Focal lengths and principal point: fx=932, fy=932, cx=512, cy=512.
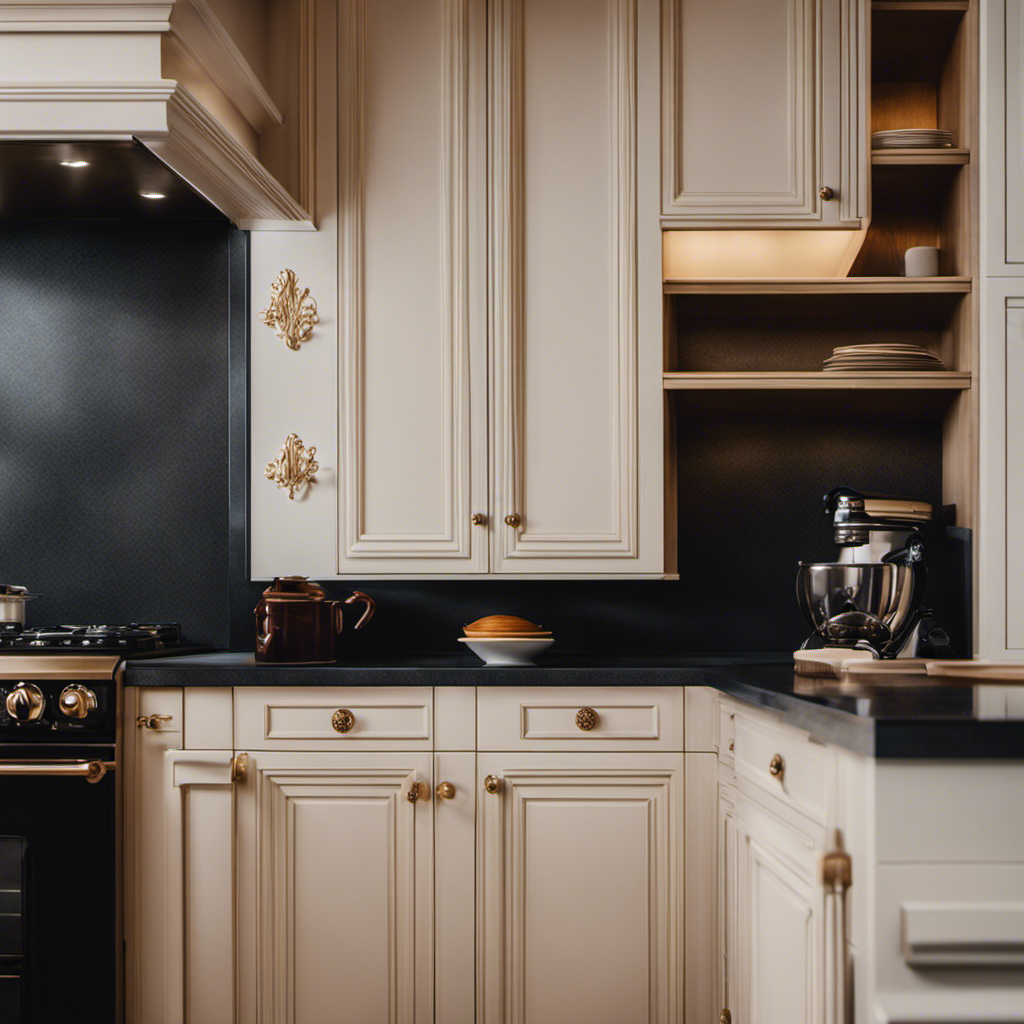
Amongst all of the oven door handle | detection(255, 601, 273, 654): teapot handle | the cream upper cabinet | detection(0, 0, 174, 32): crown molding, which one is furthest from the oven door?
the cream upper cabinet

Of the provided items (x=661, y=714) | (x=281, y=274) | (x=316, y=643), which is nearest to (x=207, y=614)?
(x=316, y=643)

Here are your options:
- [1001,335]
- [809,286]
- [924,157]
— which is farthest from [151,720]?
[924,157]

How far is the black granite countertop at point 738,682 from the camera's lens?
3.62 feet

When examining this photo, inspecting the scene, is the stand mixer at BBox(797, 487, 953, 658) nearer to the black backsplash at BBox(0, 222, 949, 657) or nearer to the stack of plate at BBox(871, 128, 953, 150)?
the black backsplash at BBox(0, 222, 949, 657)

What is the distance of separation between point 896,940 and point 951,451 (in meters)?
1.58

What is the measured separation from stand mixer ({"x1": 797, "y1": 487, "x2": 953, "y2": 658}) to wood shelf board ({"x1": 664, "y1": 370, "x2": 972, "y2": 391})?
26 cm

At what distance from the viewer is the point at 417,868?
6.30 feet

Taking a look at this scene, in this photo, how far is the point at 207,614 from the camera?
2498 millimetres

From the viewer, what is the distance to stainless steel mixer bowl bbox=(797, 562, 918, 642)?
197cm

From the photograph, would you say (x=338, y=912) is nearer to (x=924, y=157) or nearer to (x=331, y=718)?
(x=331, y=718)

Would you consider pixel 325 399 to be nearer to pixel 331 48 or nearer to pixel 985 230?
pixel 331 48

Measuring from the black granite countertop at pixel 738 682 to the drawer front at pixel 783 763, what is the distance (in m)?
0.05

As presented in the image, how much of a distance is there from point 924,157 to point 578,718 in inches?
61.4

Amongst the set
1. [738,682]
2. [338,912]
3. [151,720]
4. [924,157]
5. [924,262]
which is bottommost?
[338,912]
